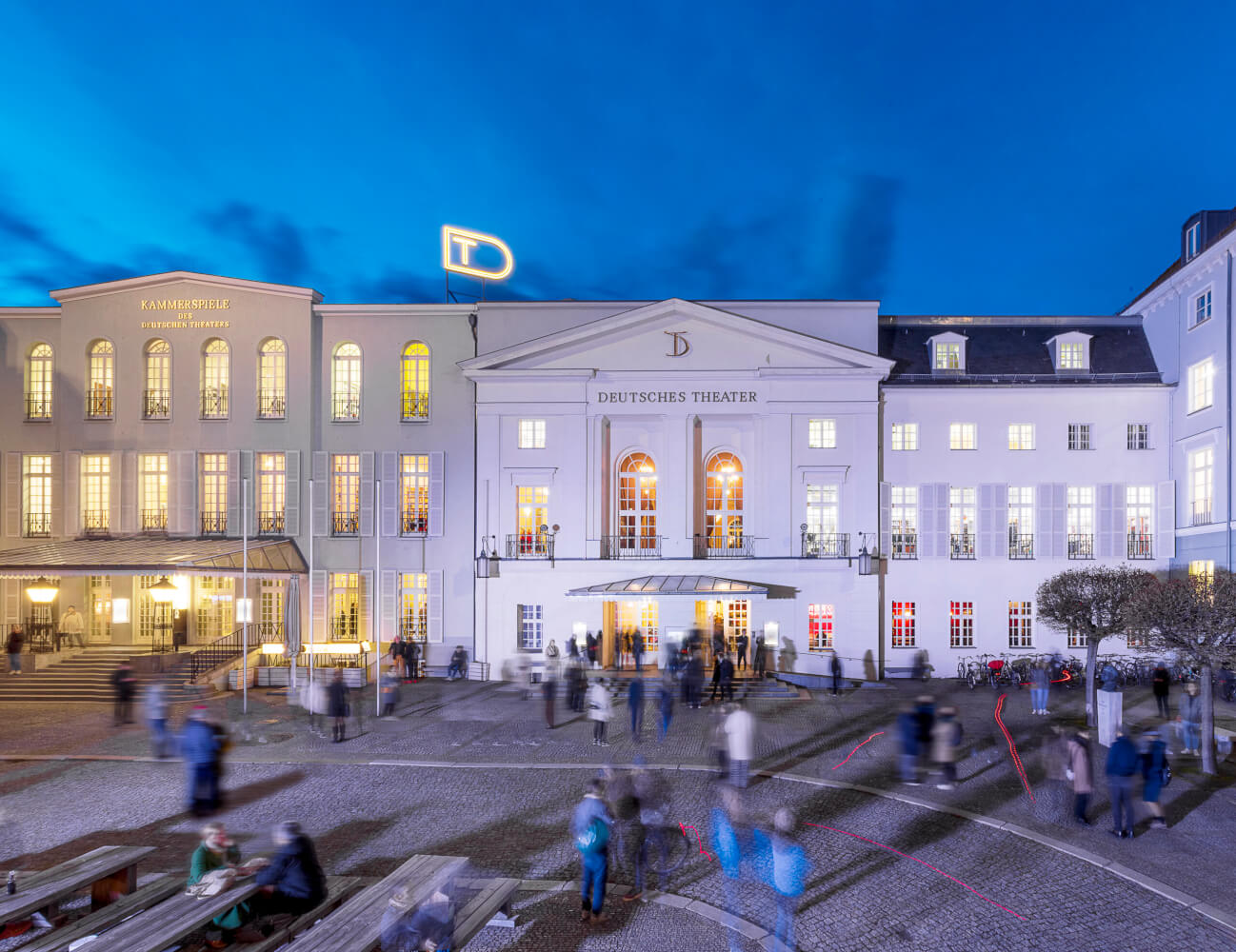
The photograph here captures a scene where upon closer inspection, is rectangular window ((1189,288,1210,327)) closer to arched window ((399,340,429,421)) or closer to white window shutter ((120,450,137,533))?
arched window ((399,340,429,421))

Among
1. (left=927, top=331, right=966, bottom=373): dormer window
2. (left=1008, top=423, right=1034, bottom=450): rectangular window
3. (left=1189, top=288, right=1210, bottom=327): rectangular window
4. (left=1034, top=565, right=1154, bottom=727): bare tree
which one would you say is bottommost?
(left=1034, top=565, right=1154, bottom=727): bare tree

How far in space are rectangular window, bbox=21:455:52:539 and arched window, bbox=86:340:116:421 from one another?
2617mm

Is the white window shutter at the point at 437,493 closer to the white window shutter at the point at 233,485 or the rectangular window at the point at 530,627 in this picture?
the rectangular window at the point at 530,627

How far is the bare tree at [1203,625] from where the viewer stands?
16172 millimetres

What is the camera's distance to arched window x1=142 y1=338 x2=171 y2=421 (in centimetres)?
3222

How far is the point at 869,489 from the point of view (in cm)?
3023

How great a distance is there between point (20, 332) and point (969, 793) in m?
35.8

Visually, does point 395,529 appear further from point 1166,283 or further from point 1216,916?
point 1166,283

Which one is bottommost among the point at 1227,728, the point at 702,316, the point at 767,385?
the point at 1227,728

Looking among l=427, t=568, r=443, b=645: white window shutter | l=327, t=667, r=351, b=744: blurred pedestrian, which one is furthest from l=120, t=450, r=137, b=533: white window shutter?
l=327, t=667, r=351, b=744: blurred pedestrian

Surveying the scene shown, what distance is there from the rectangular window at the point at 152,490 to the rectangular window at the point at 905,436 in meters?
27.4

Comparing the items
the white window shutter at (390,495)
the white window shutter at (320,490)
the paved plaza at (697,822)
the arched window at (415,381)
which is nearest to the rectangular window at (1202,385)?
the paved plaza at (697,822)

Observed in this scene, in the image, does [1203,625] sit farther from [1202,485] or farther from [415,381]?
[415,381]

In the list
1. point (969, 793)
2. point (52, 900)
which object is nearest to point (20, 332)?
point (52, 900)
